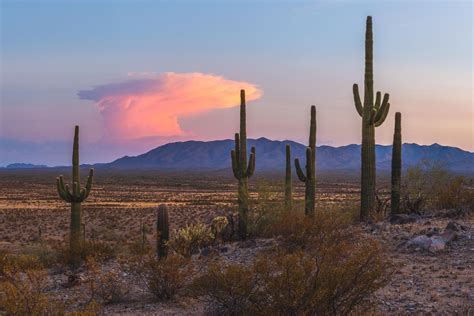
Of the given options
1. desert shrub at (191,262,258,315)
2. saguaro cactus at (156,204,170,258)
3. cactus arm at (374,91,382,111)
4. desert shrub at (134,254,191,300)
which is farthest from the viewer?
cactus arm at (374,91,382,111)

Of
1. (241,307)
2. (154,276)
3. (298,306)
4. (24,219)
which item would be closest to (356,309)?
(298,306)

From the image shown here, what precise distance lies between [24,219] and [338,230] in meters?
31.5

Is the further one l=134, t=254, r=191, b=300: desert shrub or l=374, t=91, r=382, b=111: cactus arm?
l=374, t=91, r=382, b=111: cactus arm

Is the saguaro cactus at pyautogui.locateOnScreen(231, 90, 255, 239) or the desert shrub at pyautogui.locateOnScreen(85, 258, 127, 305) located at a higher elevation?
the saguaro cactus at pyautogui.locateOnScreen(231, 90, 255, 239)

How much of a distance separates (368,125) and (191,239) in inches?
321

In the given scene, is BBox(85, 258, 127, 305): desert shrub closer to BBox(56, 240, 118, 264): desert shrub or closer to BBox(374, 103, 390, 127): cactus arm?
BBox(56, 240, 118, 264): desert shrub

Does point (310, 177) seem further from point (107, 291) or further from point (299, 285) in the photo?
point (299, 285)

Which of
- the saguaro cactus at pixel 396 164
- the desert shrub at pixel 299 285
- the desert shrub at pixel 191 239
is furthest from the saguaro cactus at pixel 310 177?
the desert shrub at pixel 299 285

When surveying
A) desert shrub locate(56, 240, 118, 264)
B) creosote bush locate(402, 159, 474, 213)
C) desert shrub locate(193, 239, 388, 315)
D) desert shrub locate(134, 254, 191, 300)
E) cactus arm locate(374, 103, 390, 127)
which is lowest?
desert shrub locate(56, 240, 118, 264)

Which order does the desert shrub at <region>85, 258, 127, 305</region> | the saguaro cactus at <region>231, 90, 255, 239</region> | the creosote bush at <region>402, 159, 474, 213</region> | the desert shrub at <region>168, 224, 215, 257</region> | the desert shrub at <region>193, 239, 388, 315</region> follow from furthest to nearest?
1. the creosote bush at <region>402, 159, 474, 213</region>
2. the saguaro cactus at <region>231, 90, 255, 239</region>
3. the desert shrub at <region>168, 224, 215, 257</region>
4. the desert shrub at <region>85, 258, 127, 305</region>
5. the desert shrub at <region>193, 239, 388, 315</region>

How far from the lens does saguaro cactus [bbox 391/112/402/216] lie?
20077 mm

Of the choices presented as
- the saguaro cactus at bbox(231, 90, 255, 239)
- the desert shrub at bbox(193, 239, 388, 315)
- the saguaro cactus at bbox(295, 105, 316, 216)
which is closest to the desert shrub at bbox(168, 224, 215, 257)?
the saguaro cactus at bbox(231, 90, 255, 239)

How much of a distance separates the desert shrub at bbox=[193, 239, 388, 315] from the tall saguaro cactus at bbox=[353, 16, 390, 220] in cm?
1185

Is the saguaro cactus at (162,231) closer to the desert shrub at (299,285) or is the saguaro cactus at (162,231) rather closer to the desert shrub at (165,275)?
the desert shrub at (165,275)
